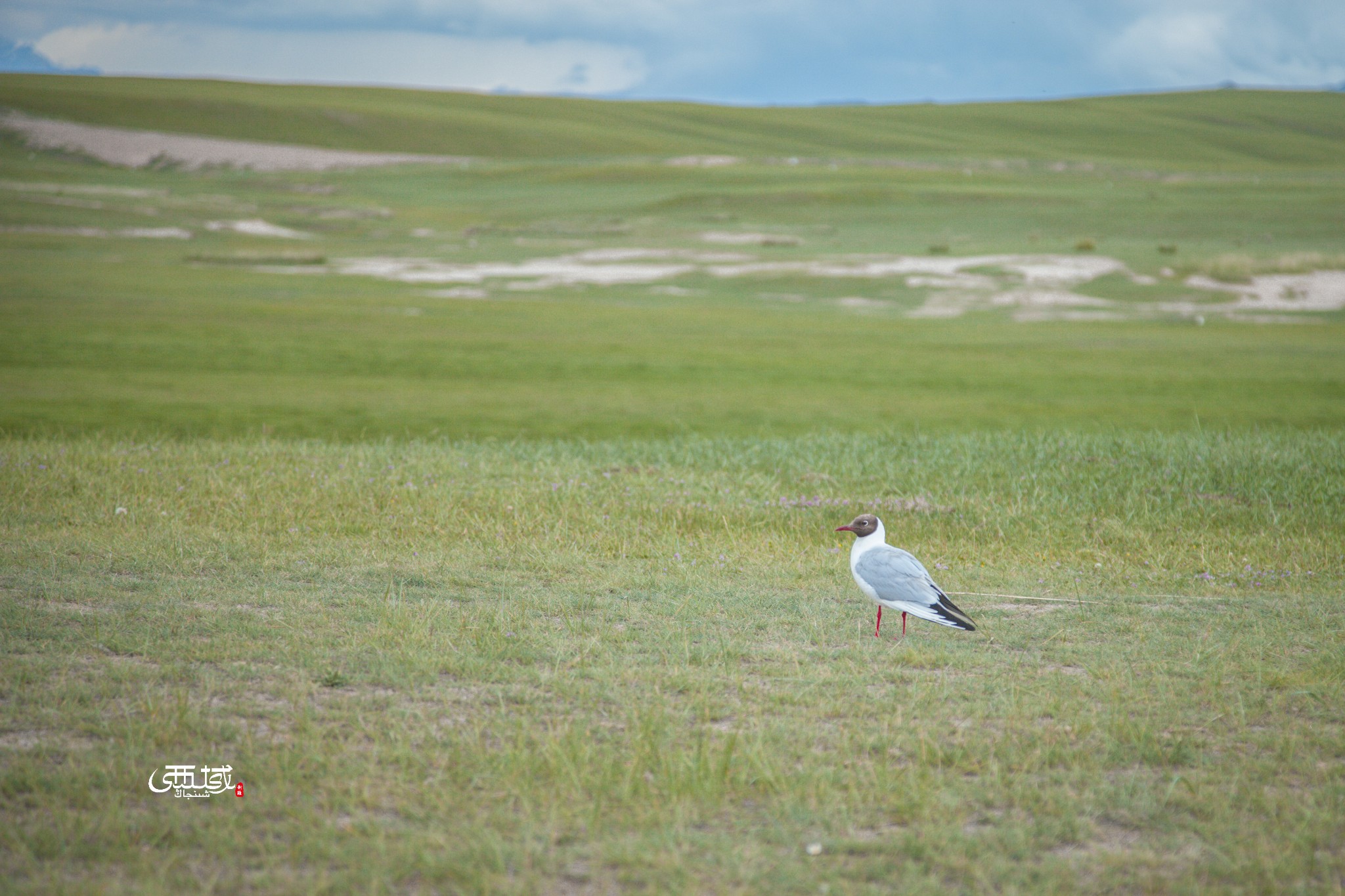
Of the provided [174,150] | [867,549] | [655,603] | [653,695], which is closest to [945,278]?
[655,603]

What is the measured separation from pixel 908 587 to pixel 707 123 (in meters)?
144

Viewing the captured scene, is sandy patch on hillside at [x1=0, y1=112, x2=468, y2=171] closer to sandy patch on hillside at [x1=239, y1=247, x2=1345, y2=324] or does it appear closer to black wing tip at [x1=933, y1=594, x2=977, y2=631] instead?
sandy patch on hillside at [x1=239, y1=247, x2=1345, y2=324]

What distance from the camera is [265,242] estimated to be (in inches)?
2034

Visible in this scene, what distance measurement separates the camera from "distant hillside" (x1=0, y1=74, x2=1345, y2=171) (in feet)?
383

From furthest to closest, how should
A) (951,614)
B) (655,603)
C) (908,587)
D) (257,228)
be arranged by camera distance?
(257,228) → (655,603) → (908,587) → (951,614)

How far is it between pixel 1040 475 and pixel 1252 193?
215 feet

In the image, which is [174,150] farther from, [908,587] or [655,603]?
[908,587]

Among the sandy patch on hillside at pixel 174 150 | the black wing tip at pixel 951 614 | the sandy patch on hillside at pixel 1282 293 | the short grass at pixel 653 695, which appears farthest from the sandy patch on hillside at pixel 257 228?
the black wing tip at pixel 951 614

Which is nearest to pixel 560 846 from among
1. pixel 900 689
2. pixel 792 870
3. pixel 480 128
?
pixel 792 870

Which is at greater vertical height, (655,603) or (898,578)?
(898,578)

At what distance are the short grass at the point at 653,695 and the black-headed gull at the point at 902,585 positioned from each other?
425 millimetres

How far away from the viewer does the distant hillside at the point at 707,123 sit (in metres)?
117

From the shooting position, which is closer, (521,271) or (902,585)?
(902,585)

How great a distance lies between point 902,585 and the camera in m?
6.35
